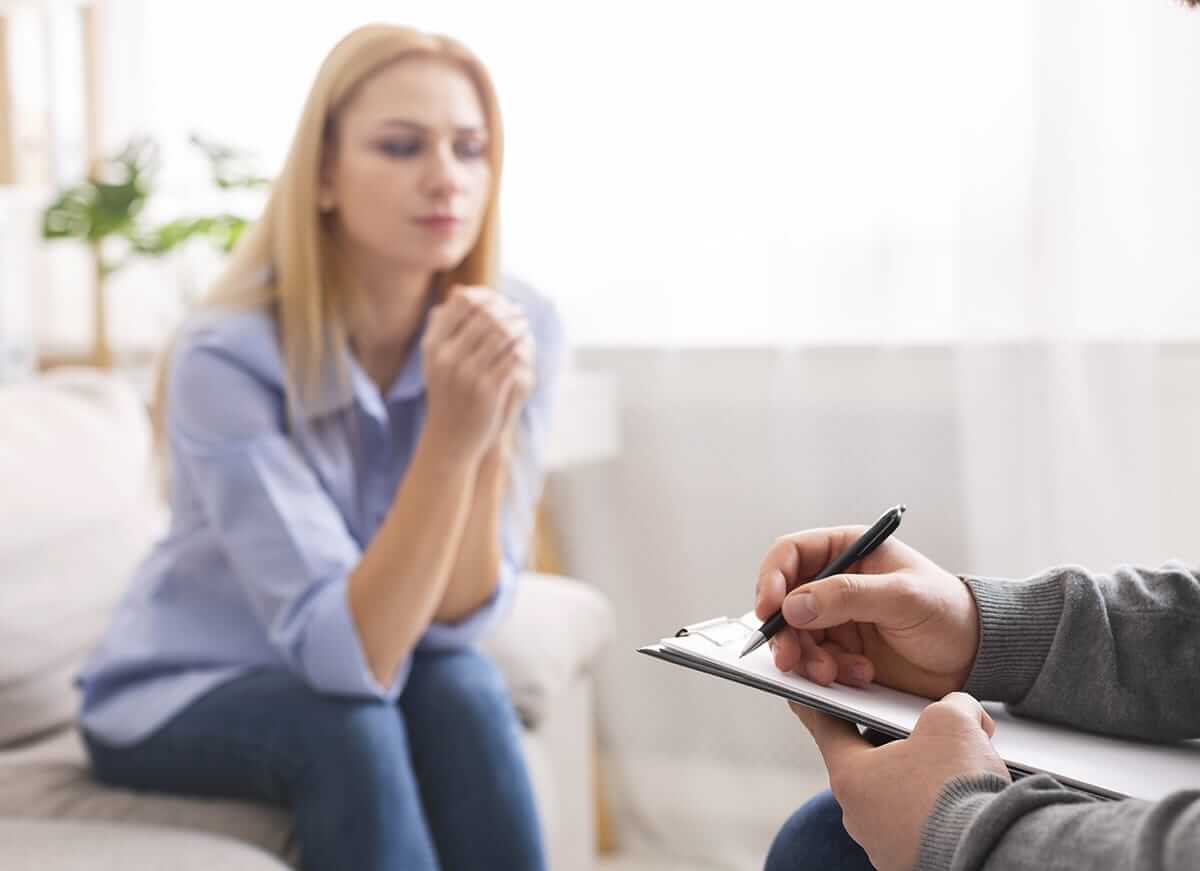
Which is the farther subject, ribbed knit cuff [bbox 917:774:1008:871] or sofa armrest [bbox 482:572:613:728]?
sofa armrest [bbox 482:572:613:728]

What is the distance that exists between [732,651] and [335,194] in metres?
0.71

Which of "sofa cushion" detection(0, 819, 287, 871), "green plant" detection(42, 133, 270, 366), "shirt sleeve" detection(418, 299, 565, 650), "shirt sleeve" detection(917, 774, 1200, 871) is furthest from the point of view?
"green plant" detection(42, 133, 270, 366)

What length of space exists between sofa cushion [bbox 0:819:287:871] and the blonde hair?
39 cm

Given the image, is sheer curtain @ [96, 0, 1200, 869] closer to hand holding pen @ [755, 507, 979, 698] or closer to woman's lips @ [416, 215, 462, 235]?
woman's lips @ [416, 215, 462, 235]

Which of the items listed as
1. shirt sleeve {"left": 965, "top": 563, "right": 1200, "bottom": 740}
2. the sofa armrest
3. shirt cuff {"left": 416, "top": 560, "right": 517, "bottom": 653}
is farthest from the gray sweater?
the sofa armrest

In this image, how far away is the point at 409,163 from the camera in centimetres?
117

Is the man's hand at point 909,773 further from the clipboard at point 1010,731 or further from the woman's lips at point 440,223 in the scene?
the woman's lips at point 440,223

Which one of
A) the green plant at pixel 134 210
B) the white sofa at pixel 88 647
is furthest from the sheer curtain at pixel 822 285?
the white sofa at pixel 88 647

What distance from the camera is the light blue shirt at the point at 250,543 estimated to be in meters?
1.08

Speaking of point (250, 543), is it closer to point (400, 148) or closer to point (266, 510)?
point (266, 510)

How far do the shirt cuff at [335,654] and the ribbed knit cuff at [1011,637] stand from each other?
0.54 meters

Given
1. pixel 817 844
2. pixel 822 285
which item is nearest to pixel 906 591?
pixel 817 844

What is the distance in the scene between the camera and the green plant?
6.30 feet

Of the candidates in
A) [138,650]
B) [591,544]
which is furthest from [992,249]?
[138,650]
